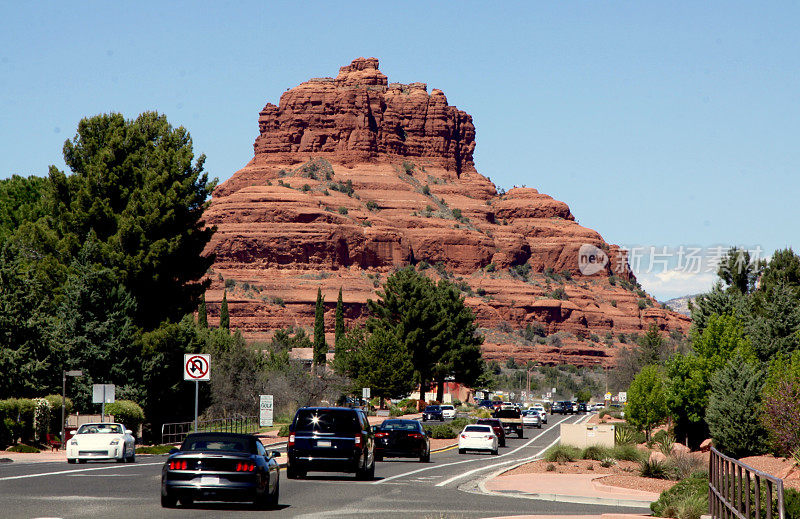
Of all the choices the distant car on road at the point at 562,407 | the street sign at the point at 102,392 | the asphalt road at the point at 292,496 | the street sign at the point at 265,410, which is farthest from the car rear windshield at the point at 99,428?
the distant car on road at the point at 562,407

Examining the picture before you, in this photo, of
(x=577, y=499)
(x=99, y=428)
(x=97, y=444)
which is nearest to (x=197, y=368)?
(x=97, y=444)

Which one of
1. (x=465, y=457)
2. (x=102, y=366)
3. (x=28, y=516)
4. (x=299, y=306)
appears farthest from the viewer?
(x=299, y=306)

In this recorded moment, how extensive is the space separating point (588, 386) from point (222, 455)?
577 feet

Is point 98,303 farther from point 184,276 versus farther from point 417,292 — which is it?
point 417,292

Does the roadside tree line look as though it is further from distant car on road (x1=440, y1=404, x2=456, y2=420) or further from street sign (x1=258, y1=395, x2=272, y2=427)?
distant car on road (x1=440, y1=404, x2=456, y2=420)

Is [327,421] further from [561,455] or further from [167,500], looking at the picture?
[561,455]

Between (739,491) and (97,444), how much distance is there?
2484cm

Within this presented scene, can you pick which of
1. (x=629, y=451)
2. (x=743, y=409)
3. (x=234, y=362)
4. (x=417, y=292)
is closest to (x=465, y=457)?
(x=629, y=451)

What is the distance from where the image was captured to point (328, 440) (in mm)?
25234

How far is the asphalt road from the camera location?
17188 millimetres

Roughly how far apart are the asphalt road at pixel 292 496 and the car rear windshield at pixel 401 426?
496cm

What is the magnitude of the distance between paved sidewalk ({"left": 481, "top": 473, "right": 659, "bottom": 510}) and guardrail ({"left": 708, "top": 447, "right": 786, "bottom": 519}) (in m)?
7.01

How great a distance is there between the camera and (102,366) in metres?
49.6

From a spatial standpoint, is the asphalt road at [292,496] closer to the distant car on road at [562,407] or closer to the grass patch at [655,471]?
the grass patch at [655,471]
